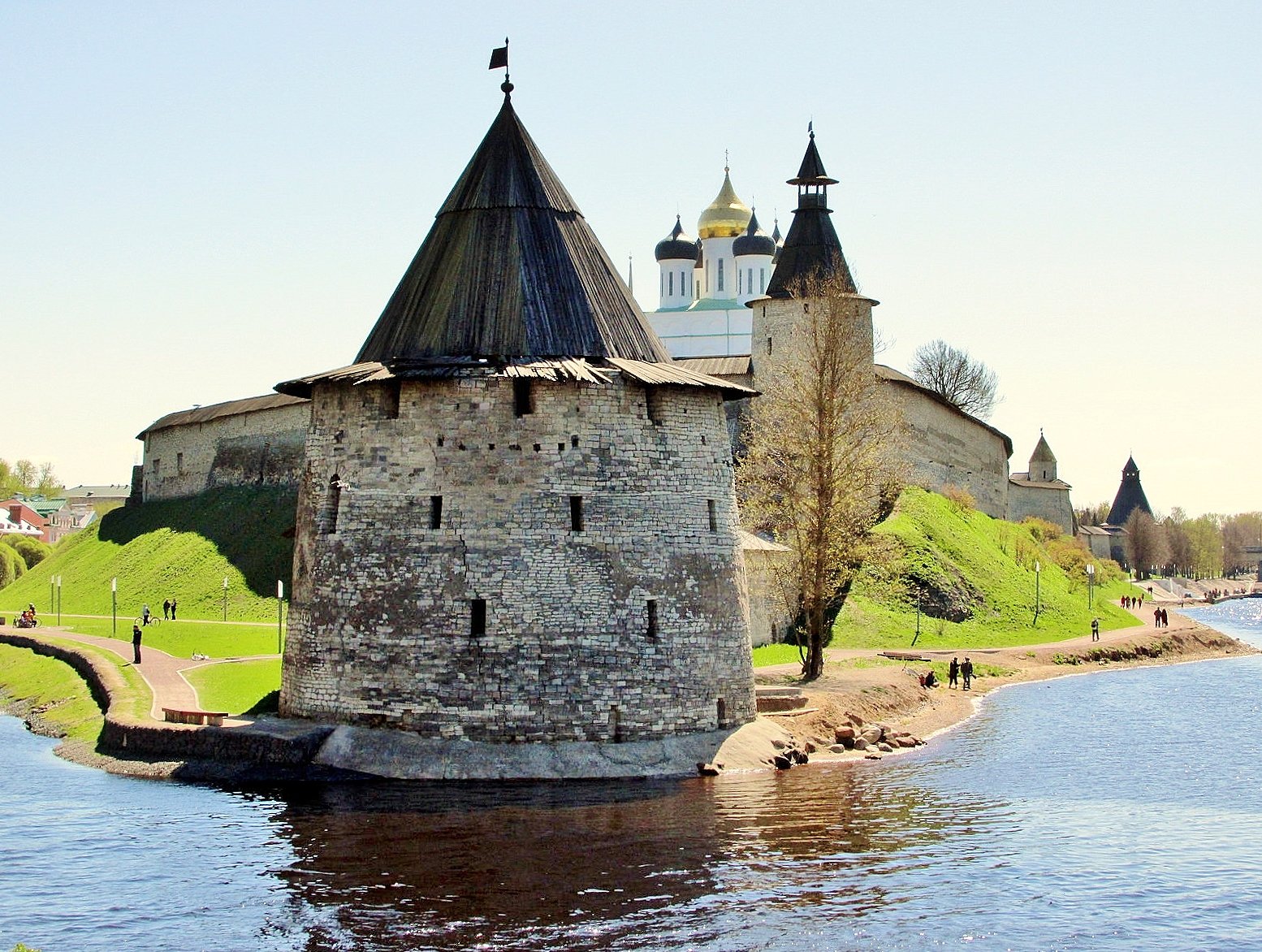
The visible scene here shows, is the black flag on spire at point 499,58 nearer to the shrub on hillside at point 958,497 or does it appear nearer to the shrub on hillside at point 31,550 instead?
the shrub on hillside at point 958,497

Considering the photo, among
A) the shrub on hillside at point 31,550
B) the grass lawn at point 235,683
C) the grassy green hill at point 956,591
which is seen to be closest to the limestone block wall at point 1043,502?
the grassy green hill at point 956,591

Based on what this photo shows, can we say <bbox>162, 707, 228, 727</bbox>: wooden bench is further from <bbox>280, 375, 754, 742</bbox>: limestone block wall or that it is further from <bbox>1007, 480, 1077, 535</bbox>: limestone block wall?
<bbox>1007, 480, 1077, 535</bbox>: limestone block wall

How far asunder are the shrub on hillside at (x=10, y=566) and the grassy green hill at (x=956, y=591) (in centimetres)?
4200

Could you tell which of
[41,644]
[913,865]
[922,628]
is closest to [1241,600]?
[922,628]

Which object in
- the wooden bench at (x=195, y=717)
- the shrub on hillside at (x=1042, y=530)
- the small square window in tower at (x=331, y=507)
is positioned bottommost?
the wooden bench at (x=195, y=717)

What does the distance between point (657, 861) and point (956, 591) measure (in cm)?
3048

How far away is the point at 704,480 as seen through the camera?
24812 millimetres

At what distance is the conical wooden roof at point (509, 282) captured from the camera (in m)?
24.6

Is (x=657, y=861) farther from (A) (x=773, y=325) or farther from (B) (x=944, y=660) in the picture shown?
(A) (x=773, y=325)

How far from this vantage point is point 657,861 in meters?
18.1

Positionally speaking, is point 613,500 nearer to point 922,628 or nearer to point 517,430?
point 517,430

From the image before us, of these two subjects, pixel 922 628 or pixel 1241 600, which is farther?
pixel 1241 600

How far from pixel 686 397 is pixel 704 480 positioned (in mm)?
1337

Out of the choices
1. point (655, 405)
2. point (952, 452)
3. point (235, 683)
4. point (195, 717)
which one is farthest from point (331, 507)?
point (952, 452)
